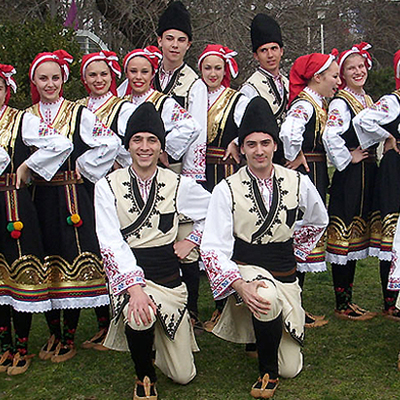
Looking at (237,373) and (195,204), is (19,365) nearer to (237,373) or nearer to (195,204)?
(237,373)

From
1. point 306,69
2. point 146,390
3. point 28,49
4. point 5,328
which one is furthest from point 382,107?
point 28,49

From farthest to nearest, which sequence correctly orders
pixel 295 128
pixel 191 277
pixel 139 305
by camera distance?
1. pixel 191 277
2. pixel 295 128
3. pixel 139 305

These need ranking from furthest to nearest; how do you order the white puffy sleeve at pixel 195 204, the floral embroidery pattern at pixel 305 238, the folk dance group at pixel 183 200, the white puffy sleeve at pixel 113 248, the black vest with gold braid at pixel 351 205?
the black vest with gold braid at pixel 351 205
the floral embroidery pattern at pixel 305 238
the white puffy sleeve at pixel 195 204
the folk dance group at pixel 183 200
the white puffy sleeve at pixel 113 248

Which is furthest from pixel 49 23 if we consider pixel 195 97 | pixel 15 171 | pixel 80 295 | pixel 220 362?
pixel 220 362

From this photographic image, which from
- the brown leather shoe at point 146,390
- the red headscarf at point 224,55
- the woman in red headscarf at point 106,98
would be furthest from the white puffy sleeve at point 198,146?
the brown leather shoe at point 146,390

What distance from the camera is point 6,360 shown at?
151 inches

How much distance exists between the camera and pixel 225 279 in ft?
10.6

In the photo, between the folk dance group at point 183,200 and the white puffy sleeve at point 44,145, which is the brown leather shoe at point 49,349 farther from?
the white puffy sleeve at point 44,145

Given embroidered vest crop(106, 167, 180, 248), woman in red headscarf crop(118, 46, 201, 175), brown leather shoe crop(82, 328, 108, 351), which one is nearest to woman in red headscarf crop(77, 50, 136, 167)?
woman in red headscarf crop(118, 46, 201, 175)

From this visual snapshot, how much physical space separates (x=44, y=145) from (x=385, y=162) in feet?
7.17

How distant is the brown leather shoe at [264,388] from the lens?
3.27m

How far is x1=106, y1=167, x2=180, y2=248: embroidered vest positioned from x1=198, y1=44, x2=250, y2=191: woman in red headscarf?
998mm

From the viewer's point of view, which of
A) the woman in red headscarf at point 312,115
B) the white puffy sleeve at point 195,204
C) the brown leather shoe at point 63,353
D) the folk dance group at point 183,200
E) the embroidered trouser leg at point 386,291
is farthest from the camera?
the embroidered trouser leg at point 386,291

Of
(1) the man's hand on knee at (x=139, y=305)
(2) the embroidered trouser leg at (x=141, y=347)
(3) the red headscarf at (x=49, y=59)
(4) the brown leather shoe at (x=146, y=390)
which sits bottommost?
(4) the brown leather shoe at (x=146, y=390)
